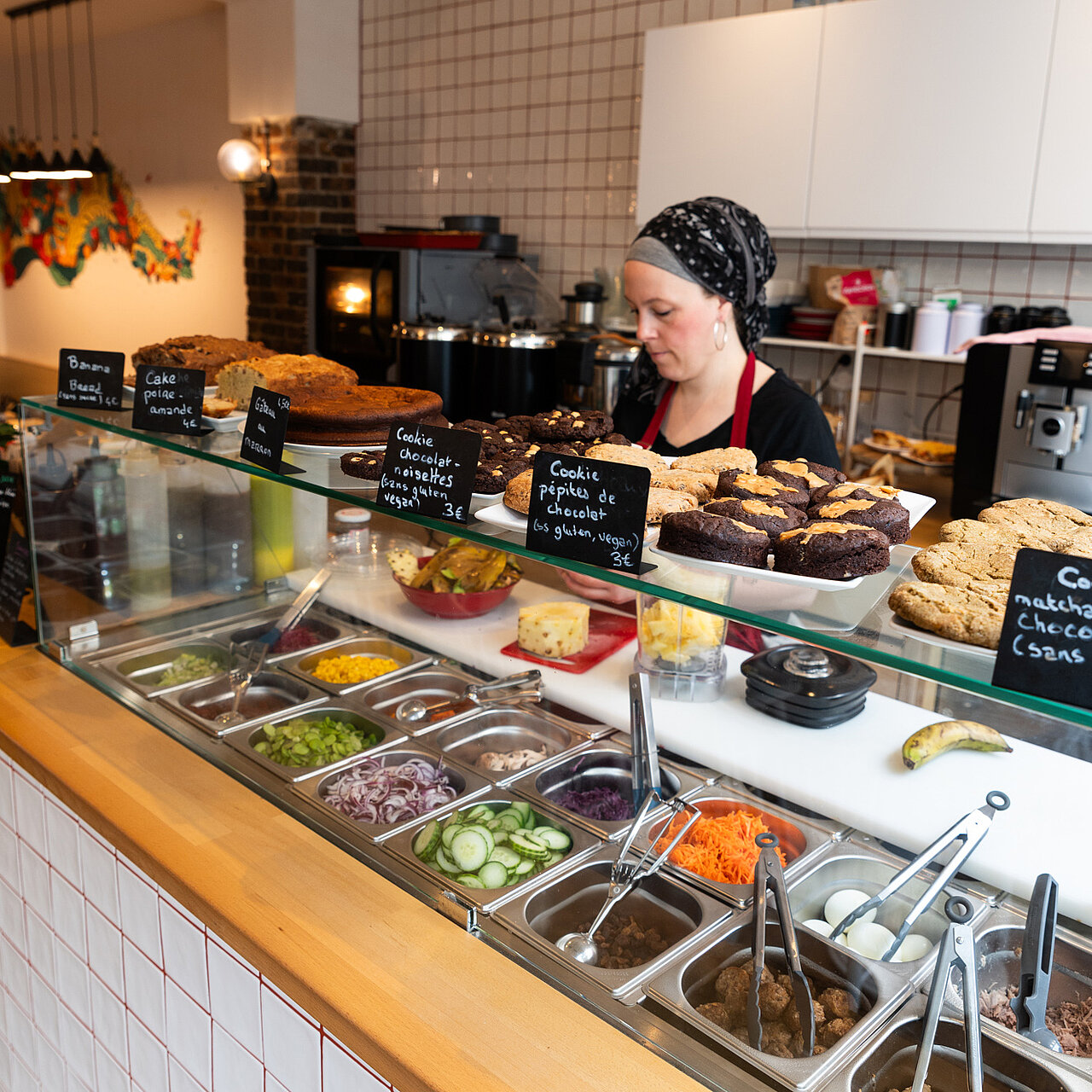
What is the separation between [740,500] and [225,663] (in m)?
1.30

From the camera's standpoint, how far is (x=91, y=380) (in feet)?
Answer: 6.53

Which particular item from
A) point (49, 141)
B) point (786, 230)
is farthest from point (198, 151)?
point (786, 230)

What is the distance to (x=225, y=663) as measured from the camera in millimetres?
2057

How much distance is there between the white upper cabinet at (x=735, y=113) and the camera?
3.55 m

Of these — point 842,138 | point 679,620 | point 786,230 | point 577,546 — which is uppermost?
point 842,138

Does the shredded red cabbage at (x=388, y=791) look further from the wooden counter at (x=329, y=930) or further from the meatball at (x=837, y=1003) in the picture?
the meatball at (x=837, y=1003)

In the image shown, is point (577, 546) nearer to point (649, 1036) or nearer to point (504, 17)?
point (649, 1036)

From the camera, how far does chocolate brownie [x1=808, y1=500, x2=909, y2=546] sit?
1.13 meters

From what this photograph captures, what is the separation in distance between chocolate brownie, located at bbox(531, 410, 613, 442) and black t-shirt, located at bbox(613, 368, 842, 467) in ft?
2.59

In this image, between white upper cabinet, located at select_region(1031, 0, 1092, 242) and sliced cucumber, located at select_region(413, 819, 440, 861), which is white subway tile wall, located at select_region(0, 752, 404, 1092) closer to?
sliced cucumber, located at select_region(413, 819, 440, 861)

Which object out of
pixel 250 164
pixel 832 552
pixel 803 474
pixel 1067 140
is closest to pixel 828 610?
pixel 832 552

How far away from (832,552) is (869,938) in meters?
0.51

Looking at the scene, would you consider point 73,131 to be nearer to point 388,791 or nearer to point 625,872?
point 388,791

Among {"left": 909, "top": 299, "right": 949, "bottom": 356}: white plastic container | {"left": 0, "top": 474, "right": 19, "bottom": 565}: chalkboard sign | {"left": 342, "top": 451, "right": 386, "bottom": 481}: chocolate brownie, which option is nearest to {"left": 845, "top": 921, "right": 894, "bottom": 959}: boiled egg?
{"left": 342, "top": 451, "right": 386, "bottom": 481}: chocolate brownie
